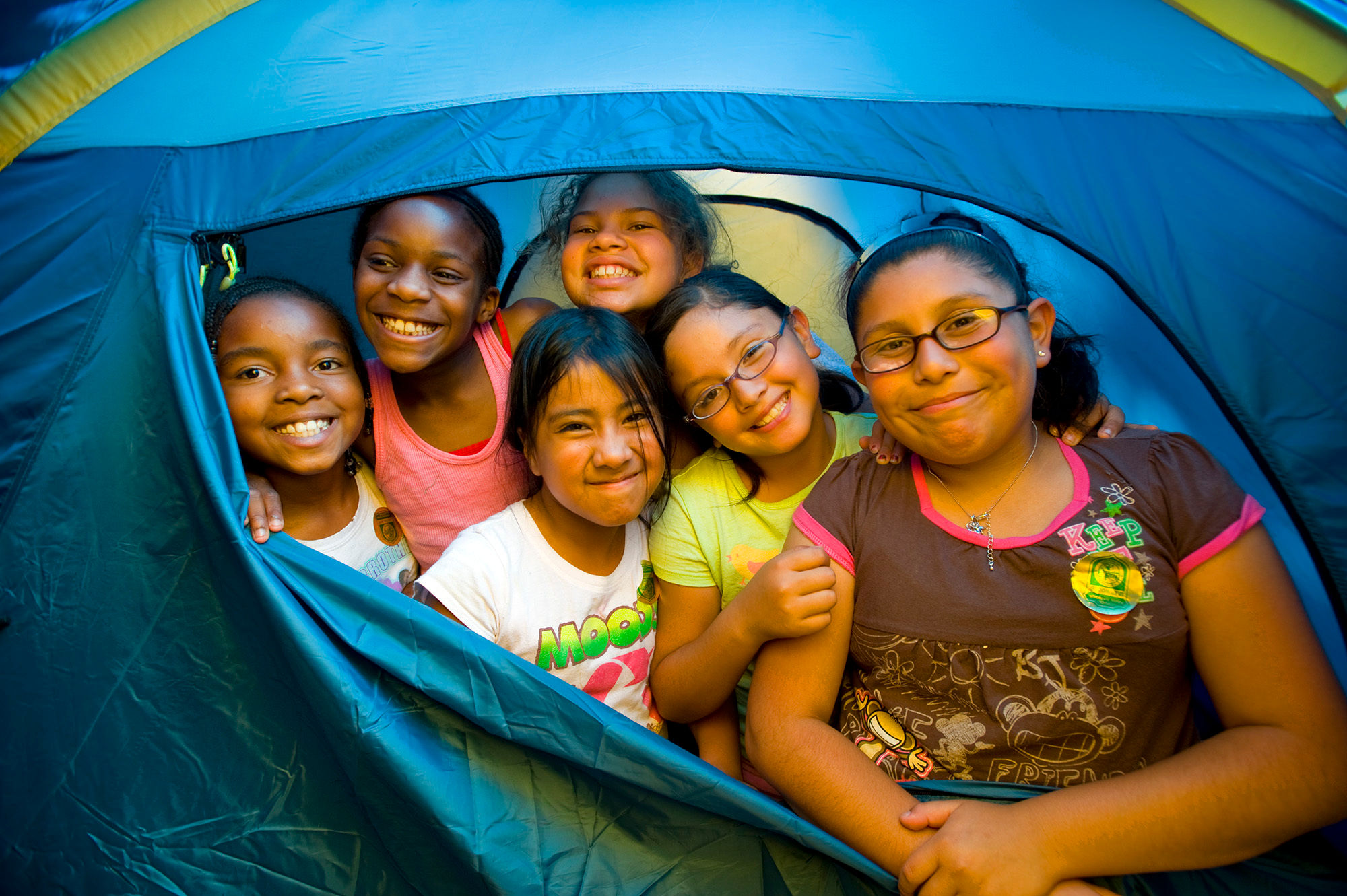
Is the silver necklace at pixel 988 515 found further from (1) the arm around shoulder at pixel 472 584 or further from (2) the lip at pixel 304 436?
(2) the lip at pixel 304 436

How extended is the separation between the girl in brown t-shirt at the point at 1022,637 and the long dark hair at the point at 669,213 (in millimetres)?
619

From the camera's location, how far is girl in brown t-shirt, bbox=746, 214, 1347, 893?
965mm

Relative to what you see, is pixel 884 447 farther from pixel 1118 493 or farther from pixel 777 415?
pixel 1118 493

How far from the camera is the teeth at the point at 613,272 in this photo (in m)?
1.65

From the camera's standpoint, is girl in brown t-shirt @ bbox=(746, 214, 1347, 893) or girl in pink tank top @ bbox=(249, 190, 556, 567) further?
girl in pink tank top @ bbox=(249, 190, 556, 567)

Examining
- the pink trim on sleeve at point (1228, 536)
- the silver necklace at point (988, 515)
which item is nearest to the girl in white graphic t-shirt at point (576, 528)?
the silver necklace at point (988, 515)

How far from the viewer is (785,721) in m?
1.11

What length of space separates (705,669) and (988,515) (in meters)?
0.44

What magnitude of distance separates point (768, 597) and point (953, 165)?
2.06 feet

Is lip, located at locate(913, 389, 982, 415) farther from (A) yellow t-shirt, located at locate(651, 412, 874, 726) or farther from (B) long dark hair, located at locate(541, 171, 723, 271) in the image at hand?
(B) long dark hair, located at locate(541, 171, 723, 271)

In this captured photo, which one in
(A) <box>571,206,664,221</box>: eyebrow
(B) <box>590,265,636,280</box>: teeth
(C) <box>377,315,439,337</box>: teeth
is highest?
(A) <box>571,206,664,221</box>: eyebrow

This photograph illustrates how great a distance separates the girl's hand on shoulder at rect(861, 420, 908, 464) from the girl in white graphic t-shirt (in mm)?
313

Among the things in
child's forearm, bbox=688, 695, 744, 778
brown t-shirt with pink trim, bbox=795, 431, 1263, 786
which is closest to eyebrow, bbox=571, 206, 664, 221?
brown t-shirt with pink trim, bbox=795, 431, 1263, 786

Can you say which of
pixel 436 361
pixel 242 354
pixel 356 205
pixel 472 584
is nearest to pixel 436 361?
pixel 436 361
